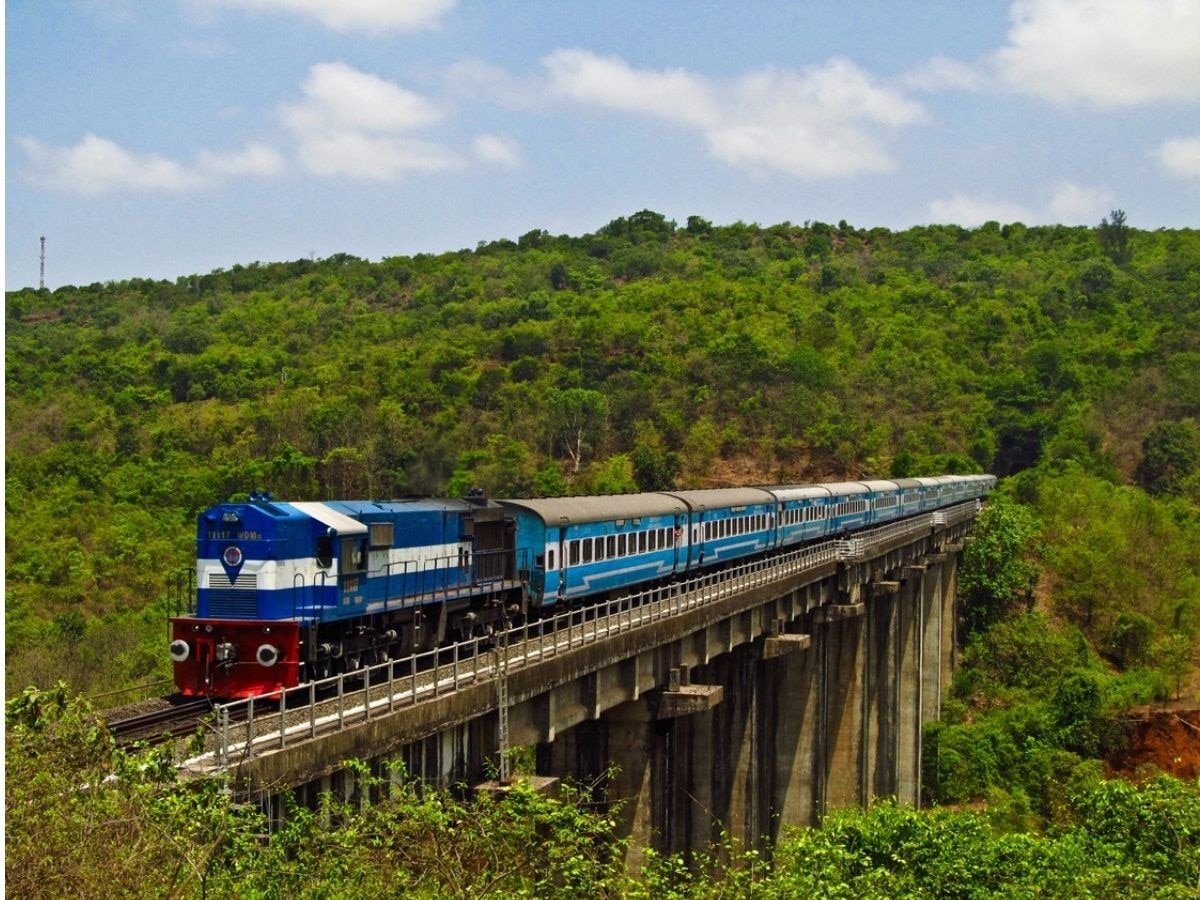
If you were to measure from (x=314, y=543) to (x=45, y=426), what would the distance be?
254 ft

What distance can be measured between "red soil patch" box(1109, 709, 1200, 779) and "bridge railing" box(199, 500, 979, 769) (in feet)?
91.2

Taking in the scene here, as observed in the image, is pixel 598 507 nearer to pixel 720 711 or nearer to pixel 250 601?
pixel 250 601

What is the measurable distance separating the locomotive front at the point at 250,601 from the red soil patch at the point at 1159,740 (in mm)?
46275

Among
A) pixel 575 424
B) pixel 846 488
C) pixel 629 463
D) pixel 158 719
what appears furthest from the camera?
pixel 575 424

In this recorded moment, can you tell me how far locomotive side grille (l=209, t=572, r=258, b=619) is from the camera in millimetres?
19297

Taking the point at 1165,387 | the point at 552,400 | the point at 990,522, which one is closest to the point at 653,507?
the point at 990,522

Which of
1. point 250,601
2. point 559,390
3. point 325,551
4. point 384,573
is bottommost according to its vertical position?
point 250,601

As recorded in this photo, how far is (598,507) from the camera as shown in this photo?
96.7ft

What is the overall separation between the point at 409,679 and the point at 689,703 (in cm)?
1083

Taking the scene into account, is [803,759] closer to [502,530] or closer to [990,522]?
[502,530]

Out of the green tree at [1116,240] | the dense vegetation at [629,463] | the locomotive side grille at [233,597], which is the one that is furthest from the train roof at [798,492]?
the green tree at [1116,240]

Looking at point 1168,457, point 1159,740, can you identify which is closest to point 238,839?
point 1159,740

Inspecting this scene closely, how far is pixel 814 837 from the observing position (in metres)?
24.2

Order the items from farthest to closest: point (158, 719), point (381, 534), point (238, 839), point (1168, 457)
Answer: point (1168, 457), point (381, 534), point (158, 719), point (238, 839)
